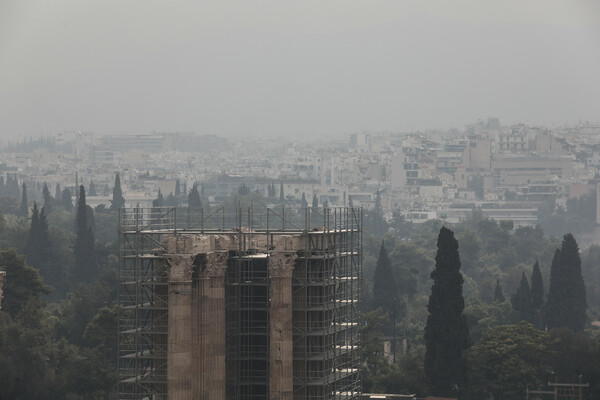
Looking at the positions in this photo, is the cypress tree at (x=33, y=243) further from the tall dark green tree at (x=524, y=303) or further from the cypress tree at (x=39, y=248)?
the tall dark green tree at (x=524, y=303)

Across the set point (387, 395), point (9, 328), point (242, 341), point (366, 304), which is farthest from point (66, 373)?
point (366, 304)

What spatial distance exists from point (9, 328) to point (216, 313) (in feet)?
115

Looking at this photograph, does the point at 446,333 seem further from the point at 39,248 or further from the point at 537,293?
the point at 39,248

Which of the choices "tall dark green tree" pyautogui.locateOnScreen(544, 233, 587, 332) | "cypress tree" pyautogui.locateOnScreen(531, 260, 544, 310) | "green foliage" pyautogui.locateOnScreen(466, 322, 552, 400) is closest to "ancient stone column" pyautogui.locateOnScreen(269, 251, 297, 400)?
"green foliage" pyautogui.locateOnScreen(466, 322, 552, 400)

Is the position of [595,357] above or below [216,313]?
below

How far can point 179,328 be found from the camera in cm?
5881

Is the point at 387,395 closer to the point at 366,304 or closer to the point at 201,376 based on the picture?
the point at 201,376

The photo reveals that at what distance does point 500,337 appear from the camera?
96.2 metres

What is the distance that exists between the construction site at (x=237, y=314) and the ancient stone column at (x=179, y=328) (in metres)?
0.03

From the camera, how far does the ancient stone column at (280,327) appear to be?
2415 inches

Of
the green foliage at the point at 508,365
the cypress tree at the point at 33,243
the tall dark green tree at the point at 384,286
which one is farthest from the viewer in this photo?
the cypress tree at the point at 33,243

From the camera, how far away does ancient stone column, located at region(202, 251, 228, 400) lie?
198 feet

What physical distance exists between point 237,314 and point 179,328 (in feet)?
15.8

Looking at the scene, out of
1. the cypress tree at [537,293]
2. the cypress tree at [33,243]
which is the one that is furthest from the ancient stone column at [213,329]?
the cypress tree at [33,243]
